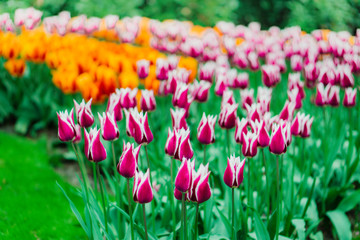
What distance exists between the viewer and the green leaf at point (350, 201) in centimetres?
308

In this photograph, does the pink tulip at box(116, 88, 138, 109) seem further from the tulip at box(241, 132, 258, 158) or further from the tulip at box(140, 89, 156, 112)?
the tulip at box(241, 132, 258, 158)

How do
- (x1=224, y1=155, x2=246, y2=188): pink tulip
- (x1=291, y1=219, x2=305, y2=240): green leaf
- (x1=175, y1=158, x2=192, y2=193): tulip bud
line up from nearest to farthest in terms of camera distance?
(x1=175, y1=158, x2=192, y2=193): tulip bud, (x1=224, y1=155, x2=246, y2=188): pink tulip, (x1=291, y1=219, x2=305, y2=240): green leaf

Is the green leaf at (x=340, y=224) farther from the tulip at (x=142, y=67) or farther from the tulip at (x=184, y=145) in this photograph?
the tulip at (x=142, y=67)

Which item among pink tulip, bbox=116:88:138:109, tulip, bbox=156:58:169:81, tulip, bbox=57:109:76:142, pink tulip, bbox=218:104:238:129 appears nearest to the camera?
tulip, bbox=57:109:76:142

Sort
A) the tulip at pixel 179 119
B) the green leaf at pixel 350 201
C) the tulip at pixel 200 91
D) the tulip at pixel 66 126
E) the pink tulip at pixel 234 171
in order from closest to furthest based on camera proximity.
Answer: the pink tulip at pixel 234 171, the tulip at pixel 66 126, the tulip at pixel 179 119, the tulip at pixel 200 91, the green leaf at pixel 350 201

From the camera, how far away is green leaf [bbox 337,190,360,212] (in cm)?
Answer: 308

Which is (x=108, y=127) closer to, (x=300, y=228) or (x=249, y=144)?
(x=249, y=144)

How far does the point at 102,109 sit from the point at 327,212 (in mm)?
2201

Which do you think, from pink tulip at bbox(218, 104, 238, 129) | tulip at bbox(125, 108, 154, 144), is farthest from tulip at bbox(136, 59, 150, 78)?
tulip at bbox(125, 108, 154, 144)

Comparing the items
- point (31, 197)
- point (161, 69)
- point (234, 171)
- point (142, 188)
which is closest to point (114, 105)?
point (142, 188)

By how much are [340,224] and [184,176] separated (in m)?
1.69

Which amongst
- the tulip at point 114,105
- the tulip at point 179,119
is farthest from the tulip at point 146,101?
the tulip at point 179,119

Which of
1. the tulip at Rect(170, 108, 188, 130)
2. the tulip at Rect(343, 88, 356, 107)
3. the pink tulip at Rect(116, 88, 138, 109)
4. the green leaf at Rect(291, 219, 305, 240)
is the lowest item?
the green leaf at Rect(291, 219, 305, 240)

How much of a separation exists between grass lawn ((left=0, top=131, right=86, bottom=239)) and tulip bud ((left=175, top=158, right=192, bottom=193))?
990 mm
